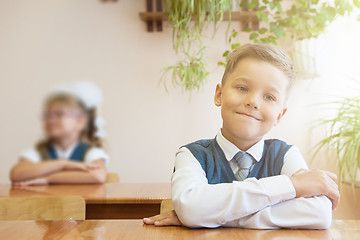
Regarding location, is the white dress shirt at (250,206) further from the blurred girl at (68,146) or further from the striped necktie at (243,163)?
the blurred girl at (68,146)

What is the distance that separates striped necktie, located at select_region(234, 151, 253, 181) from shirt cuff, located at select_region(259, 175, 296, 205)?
16cm

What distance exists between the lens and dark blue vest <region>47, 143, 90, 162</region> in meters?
3.07

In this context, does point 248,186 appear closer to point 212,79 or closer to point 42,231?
point 42,231

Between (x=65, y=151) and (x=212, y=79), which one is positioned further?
(x=212, y=79)

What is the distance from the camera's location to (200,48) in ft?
11.2

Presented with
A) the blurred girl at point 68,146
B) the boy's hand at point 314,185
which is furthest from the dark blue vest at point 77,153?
the boy's hand at point 314,185

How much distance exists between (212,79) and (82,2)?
1.24m

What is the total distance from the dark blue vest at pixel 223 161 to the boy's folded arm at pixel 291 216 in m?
0.17

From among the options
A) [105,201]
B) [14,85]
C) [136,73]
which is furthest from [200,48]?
[105,201]

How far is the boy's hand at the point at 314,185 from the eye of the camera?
100 cm

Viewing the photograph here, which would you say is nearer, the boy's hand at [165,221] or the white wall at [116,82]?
the boy's hand at [165,221]

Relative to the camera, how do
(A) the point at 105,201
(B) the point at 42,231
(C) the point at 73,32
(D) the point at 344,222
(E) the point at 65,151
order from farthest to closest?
1. (C) the point at 73,32
2. (E) the point at 65,151
3. (A) the point at 105,201
4. (D) the point at 344,222
5. (B) the point at 42,231

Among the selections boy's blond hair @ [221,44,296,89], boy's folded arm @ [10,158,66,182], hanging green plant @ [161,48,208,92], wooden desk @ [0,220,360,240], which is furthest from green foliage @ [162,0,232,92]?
wooden desk @ [0,220,360,240]

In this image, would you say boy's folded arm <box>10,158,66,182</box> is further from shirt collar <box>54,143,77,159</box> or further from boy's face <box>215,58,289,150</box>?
boy's face <box>215,58,289,150</box>
